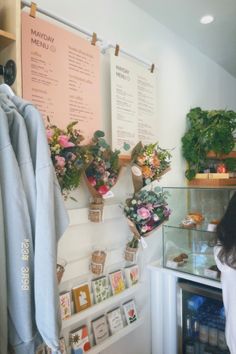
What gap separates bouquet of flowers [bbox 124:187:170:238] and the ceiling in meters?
1.38

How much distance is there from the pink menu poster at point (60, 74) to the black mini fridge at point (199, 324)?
1.26 metres

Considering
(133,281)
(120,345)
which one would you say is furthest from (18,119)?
(120,345)

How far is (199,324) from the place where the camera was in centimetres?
188

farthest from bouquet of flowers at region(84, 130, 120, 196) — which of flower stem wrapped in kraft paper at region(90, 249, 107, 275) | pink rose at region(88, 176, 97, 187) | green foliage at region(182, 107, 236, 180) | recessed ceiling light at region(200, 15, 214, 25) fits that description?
recessed ceiling light at region(200, 15, 214, 25)

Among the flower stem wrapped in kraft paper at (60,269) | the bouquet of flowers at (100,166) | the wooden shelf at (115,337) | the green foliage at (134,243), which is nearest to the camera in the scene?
the flower stem wrapped in kraft paper at (60,269)

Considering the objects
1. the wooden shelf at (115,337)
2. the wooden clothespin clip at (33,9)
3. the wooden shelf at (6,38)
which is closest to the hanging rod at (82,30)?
the wooden clothespin clip at (33,9)

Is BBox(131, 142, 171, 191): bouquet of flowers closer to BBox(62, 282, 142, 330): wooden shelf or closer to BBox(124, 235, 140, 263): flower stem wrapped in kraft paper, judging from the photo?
BBox(124, 235, 140, 263): flower stem wrapped in kraft paper

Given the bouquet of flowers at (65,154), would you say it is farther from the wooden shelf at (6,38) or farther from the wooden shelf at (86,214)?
the wooden shelf at (6,38)

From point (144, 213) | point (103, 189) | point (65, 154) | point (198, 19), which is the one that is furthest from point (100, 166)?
point (198, 19)

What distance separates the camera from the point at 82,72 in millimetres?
1447

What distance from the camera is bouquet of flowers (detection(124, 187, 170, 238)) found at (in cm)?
152

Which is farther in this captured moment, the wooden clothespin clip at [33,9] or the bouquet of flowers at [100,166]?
the bouquet of flowers at [100,166]

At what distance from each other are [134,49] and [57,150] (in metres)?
→ 1.18

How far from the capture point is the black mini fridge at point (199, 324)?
1.80m
